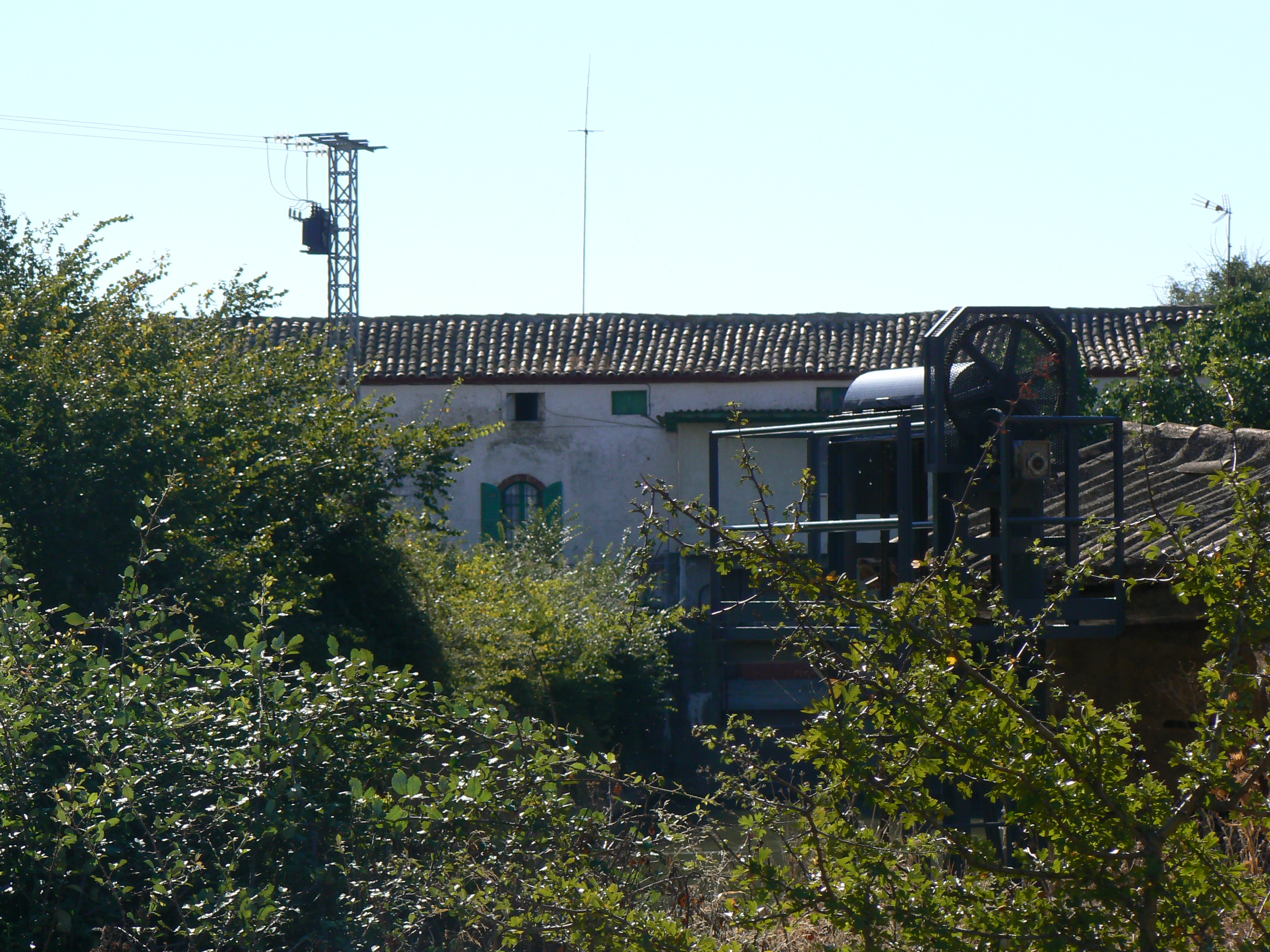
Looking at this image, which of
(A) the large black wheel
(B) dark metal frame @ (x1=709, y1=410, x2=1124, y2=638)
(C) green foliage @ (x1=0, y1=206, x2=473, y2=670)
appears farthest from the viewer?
(C) green foliage @ (x1=0, y1=206, x2=473, y2=670)

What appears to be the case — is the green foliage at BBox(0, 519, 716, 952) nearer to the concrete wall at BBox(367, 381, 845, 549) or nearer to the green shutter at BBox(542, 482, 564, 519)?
the concrete wall at BBox(367, 381, 845, 549)

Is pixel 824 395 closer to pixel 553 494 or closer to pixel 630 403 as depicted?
pixel 630 403

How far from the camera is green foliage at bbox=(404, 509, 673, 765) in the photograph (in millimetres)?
13633

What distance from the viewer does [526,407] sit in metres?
27.8

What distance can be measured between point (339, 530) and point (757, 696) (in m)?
12.2

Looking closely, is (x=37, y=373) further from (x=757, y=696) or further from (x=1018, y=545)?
(x=757, y=696)

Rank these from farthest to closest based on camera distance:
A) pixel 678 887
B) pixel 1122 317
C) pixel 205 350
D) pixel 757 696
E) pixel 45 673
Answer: pixel 1122 317 < pixel 757 696 < pixel 205 350 < pixel 678 887 < pixel 45 673

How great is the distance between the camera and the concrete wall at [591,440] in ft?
88.1

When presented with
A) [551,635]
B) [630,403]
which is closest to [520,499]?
[630,403]

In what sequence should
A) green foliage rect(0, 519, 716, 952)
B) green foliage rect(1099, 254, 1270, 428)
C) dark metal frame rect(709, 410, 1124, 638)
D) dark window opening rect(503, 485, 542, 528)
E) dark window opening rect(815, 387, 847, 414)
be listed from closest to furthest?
green foliage rect(0, 519, 716, 952) → dark metal frame rect(709, 410, 1124, 638) → green foliage rect(1099, 254, 1270, 428) → dark window opening rect(815, 387, 847, 414) → dark window opening rect(503, 485, 542, 528)

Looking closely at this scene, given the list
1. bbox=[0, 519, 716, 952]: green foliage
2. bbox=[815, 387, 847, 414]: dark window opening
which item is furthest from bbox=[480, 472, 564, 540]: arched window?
bbox=[0, 519, 716, 952]: green foliage

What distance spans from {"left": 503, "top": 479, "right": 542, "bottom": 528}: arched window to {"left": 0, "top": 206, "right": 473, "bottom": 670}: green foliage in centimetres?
1431

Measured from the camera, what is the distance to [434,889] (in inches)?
149

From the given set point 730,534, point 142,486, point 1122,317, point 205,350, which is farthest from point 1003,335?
point 1122,317
